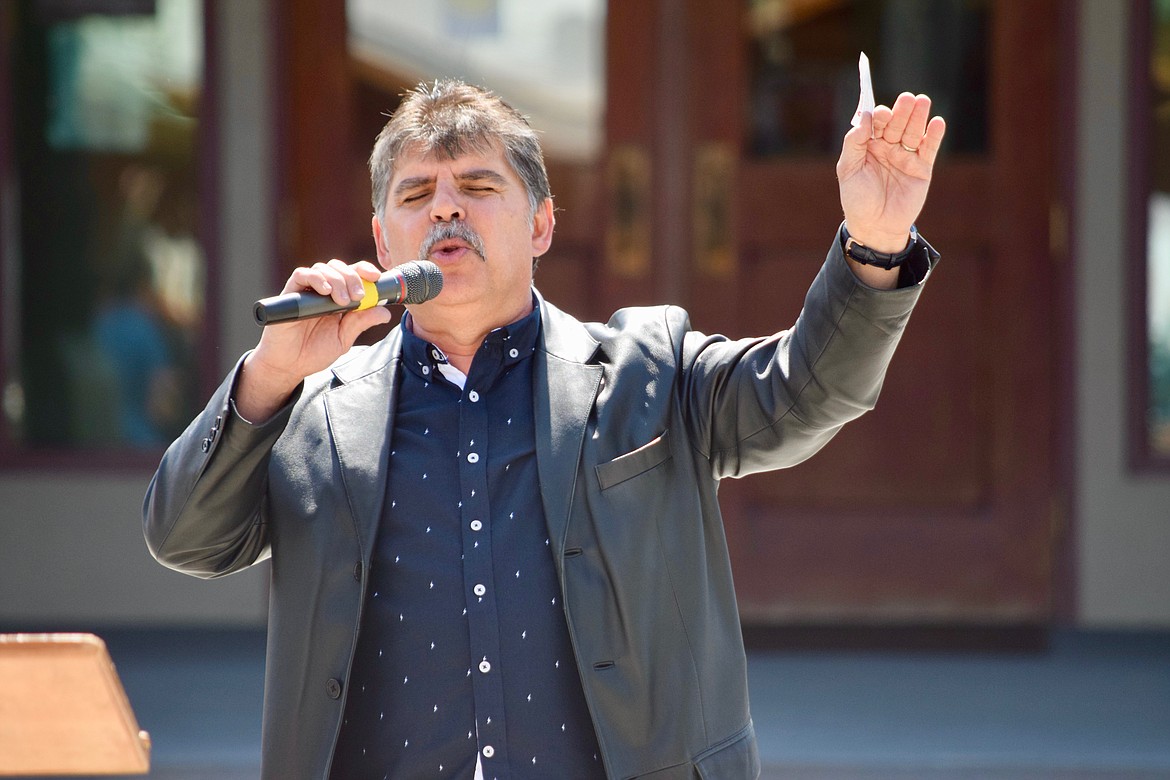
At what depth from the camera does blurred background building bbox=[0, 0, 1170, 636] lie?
5.11 m

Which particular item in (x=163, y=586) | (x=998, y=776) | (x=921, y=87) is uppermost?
(x=921, y=87)

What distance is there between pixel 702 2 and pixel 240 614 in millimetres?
2835

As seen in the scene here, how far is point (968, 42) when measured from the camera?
5.17m

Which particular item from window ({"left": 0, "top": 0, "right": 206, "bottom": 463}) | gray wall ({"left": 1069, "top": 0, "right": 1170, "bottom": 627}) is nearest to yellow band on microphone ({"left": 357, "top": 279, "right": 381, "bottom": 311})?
window ({"left": 0, "top": 0, "right": 206, "bottom": 463})

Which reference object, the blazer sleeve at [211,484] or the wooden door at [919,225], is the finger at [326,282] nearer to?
the blazer sleeve at [211,484]

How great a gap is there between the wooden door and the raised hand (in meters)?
3.08

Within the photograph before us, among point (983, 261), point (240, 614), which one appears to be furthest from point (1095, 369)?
point (240, 614)

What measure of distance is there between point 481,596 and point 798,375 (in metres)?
0.59

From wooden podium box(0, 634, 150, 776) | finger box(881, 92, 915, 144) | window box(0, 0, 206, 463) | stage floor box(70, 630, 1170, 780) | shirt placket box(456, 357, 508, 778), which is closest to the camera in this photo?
wooden podium box(0, 634, 150, 776)

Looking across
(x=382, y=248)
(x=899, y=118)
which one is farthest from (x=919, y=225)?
(x=899, y=118)

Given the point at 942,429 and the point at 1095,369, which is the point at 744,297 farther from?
the point at 1095,369

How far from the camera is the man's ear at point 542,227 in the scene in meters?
2.52

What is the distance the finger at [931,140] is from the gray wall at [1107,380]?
3.28 m

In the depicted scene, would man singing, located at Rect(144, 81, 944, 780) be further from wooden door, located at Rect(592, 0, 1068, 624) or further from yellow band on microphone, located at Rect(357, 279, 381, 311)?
wooden door, located at Rect(592, 0, 1068, 624)
